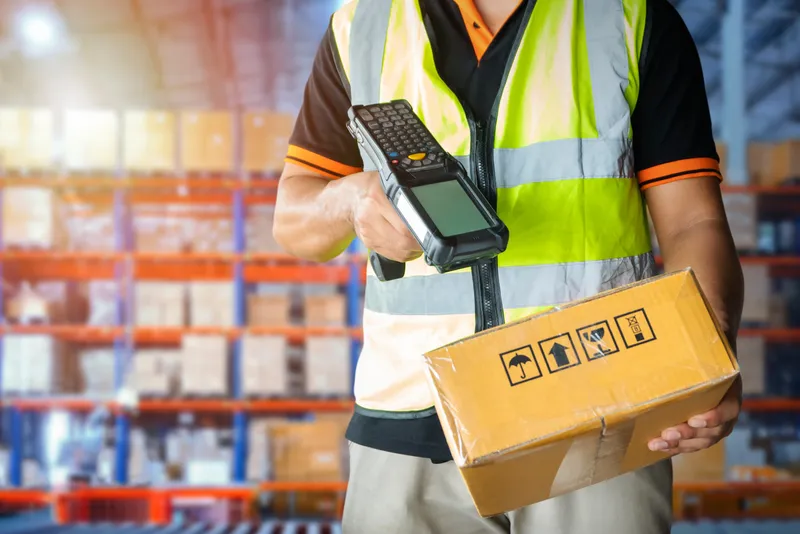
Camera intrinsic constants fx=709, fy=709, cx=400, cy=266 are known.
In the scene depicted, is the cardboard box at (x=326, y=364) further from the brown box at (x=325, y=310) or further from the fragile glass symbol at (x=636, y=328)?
the fragile glass symbol at (x=636, y=328)

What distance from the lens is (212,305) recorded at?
3939 millimetres

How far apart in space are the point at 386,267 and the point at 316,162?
225 millimetres

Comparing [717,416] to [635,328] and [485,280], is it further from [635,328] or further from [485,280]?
[485,280]

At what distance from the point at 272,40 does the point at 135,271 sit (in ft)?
7.41

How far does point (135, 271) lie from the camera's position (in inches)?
159

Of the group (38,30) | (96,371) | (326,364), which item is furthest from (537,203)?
(38,30)

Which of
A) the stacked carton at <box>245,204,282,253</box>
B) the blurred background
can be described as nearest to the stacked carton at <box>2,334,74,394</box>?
the blurred background

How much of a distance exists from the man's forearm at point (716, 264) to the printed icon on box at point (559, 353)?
0.66ft

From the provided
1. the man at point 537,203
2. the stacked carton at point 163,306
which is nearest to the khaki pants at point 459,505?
the man at point 537,203

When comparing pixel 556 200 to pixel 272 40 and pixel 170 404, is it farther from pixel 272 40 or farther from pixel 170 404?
pixel 272 40

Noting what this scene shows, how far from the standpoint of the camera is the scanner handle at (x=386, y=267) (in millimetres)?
A: 776

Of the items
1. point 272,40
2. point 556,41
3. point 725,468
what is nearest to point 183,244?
point 272,40

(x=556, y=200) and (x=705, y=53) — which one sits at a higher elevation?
(x=705, y=53)

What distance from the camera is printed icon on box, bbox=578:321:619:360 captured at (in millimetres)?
617
